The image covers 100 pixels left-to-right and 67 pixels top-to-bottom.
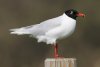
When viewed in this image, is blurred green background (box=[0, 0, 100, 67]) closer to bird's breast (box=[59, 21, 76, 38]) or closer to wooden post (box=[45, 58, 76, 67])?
bird's breast (box=[59, 21, 76, 38])

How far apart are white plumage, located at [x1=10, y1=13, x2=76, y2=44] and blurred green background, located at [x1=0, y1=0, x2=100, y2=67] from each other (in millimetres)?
5221

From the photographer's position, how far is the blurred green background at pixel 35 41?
Answer: 37.3ft

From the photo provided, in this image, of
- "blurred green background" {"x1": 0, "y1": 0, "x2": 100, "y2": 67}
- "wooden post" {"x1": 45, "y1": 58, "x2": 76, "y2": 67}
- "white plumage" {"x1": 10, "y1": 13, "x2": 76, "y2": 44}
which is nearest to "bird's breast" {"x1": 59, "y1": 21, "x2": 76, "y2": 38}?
A: "white plumage" {"x1": 10, "y1": 13, "x2": 76, "y2": 44}

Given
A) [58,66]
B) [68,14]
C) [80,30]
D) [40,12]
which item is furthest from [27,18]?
[58,66]

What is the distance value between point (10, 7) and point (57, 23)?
6547 millimetres

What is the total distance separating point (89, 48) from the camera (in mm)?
11883

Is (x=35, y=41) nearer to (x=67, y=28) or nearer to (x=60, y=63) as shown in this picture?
→ (x=67, y=28)

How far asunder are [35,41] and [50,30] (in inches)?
227

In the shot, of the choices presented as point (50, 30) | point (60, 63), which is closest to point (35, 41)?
point (50, 30)

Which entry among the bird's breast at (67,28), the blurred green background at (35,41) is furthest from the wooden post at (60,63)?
the blurred green background at (35,41)

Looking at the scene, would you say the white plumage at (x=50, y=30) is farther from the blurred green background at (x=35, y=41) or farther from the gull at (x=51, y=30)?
the blurred green background at (x=35, y=41)

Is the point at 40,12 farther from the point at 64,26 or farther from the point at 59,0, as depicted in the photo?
the point at 64,26

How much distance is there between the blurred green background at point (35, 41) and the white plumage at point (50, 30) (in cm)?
522

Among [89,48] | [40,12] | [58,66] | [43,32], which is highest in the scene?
[40,12]
